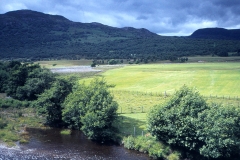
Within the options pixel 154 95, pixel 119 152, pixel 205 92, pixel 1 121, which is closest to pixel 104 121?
pixel 119 152

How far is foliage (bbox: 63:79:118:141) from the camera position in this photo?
4744 cm

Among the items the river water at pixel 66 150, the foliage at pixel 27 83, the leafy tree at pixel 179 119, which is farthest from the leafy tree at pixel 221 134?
the foliage at pixel 27 83

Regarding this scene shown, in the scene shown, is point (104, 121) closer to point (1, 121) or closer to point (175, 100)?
point (175, 100)

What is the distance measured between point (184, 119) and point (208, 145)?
490 cm

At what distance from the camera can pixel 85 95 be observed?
176 ft

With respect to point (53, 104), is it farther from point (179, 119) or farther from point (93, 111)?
point (179, 119)

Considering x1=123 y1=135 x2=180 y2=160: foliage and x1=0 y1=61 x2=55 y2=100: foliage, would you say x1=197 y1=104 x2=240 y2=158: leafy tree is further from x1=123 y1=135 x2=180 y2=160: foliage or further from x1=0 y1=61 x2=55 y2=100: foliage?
x1=0 y1=61 x2=55 y2=100: foliage

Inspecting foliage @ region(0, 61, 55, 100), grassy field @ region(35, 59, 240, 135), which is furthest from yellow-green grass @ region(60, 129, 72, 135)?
foliage @ region(0, 61, 55, 100)

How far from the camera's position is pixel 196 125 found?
36.7 metres

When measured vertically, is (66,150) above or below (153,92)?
below

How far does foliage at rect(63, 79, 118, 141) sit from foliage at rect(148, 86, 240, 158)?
32.1ft

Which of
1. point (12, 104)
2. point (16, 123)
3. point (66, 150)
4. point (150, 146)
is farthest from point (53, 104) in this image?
point (150, 146)

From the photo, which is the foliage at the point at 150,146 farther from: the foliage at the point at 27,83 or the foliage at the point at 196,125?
the foliage at the point at 27,83

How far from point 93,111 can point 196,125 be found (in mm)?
20288
